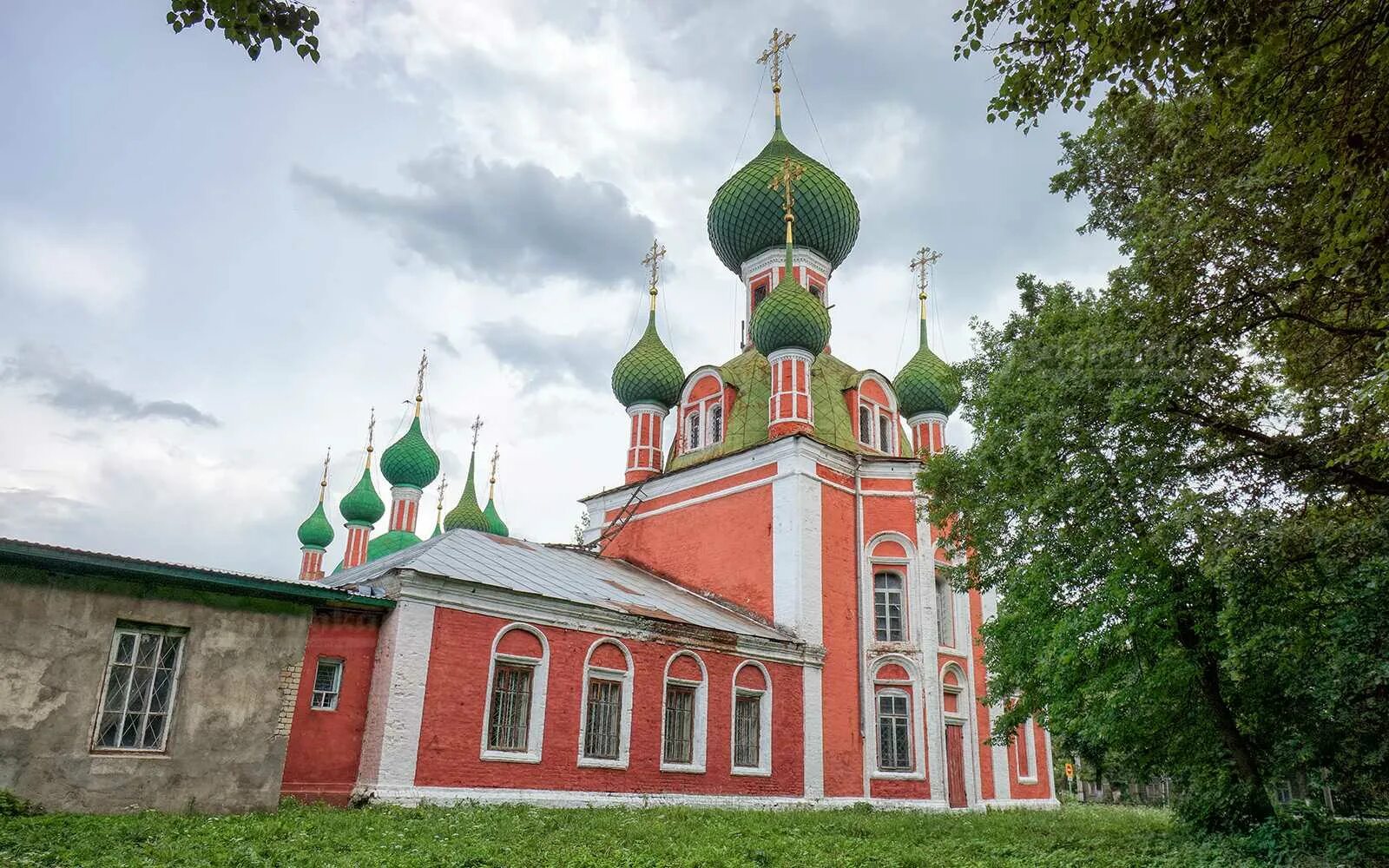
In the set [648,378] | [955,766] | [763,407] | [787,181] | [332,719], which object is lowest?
[955,766]

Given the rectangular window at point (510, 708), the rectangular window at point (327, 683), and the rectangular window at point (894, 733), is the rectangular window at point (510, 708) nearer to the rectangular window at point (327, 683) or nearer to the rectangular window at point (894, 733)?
the rectangular window at point (327, 683)

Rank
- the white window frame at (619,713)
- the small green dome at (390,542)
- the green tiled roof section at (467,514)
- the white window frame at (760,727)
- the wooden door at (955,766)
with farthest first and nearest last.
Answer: the small green dome at (390,542) < the green tiled roof section at (467,514) < the wooden door at (955,766) < the white window frame at (760,727) < the white window frame at (619,713)

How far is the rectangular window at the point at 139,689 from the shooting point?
10062 mm

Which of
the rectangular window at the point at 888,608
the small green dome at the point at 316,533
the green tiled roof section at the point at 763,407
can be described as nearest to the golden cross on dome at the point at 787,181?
the green tiled roof section at the point at 763,407

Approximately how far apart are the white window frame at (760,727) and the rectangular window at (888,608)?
3363 mm

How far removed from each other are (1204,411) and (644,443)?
49.6 feet

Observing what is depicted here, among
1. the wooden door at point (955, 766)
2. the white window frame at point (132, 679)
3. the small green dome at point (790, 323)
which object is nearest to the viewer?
the white window frame at point (132, 679)

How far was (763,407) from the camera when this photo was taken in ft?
73.8

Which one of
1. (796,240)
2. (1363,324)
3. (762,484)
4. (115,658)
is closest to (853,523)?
(762,484)

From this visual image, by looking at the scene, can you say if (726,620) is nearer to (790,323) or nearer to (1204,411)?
(790,323)

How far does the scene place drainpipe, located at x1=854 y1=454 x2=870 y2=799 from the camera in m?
18.9

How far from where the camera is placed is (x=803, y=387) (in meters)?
21.2

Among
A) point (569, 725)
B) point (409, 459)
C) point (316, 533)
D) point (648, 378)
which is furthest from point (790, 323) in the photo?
point (316, 533)

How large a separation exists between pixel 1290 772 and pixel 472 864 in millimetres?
12053
